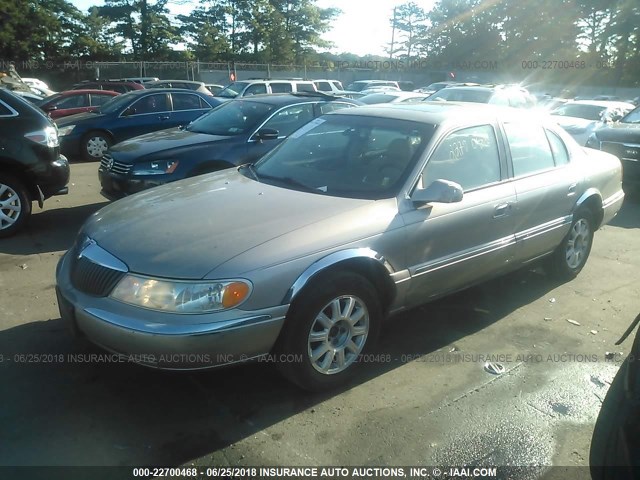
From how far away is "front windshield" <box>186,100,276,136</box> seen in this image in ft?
24.4

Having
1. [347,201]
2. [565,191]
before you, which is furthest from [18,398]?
[565,191]

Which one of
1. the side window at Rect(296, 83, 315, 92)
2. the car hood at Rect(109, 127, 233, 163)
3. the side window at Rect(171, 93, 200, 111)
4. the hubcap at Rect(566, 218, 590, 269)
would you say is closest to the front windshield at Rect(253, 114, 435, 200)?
the hubcap at Rect(566, 218, 590, 269)

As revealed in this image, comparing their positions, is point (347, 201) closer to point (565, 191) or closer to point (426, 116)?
point (426, 116)

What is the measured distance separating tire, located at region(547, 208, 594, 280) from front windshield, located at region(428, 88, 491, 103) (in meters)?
8.47

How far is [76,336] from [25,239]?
361 centimetres

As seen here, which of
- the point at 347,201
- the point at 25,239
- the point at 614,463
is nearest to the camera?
the point at 614,463

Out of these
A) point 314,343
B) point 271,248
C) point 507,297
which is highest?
point 271,248

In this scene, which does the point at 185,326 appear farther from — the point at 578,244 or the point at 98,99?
the point at 98,99

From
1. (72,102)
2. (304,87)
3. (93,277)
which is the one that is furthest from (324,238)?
(304,87)

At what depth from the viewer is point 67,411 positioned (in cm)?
327

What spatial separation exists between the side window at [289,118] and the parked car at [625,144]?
5573 mm

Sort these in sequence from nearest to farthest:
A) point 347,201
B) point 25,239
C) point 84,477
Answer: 1. point 84,477
2. point 347,201
3. point 25,239

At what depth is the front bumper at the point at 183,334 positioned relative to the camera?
2949mm

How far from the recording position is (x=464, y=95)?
13992 millimetres
